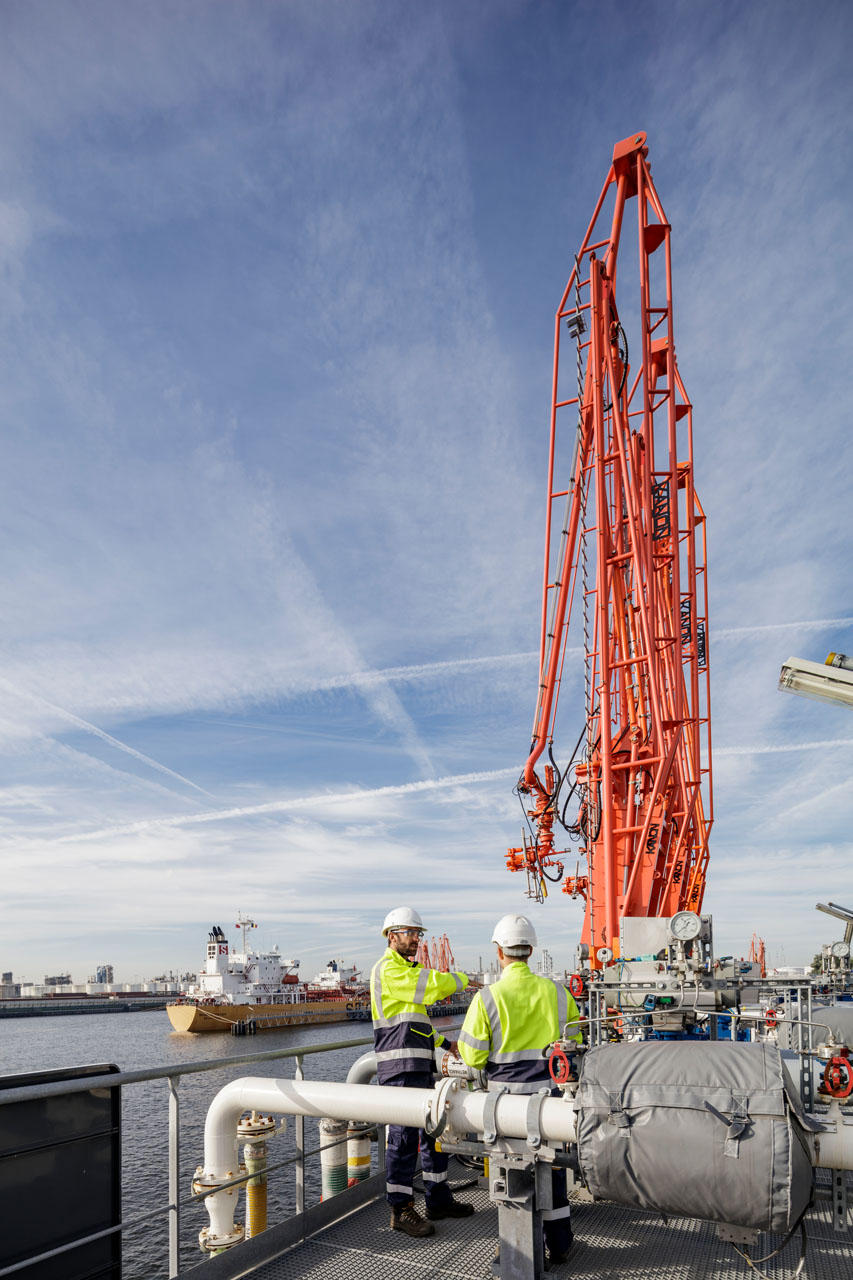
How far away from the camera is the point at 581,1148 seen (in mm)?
2842

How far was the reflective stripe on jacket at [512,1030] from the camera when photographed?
4.17 metres

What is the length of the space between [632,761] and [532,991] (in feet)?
43.0

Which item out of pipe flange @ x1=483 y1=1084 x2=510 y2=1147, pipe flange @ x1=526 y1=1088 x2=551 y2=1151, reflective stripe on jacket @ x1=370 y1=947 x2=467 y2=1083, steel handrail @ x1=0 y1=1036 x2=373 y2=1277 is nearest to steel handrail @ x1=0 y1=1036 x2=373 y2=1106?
steel handrail @ x1=0 y1=1036 x2=373 y2=1277

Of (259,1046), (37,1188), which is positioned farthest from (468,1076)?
(259,1046)

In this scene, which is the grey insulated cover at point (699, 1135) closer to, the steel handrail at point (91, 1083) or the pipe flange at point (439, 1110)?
the pipe flange at point (439, 1110)

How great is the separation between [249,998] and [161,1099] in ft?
139

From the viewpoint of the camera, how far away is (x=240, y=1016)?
225ft

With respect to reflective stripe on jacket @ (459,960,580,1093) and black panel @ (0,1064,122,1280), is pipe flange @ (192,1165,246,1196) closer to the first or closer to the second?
black panel @ (0,1064,122,1280)

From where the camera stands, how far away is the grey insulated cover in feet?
8.50

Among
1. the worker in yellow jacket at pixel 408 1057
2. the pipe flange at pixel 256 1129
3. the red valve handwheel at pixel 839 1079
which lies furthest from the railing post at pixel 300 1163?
the red valve handwheel at pixel 839 1079

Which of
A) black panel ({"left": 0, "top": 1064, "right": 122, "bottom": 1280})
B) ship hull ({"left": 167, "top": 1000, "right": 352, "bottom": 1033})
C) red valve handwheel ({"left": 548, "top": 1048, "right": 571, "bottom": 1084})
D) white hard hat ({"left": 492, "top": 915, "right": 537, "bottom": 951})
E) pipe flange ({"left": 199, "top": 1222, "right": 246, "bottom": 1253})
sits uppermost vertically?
white hard hat ({"left": 492, "top": 915, "right": 537, "bottom": 951})

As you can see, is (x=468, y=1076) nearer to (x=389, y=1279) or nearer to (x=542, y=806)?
(x=389, y=1279)

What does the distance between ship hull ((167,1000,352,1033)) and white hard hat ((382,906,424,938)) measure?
6960 centimetres

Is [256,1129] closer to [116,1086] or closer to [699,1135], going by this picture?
[116,1086]
